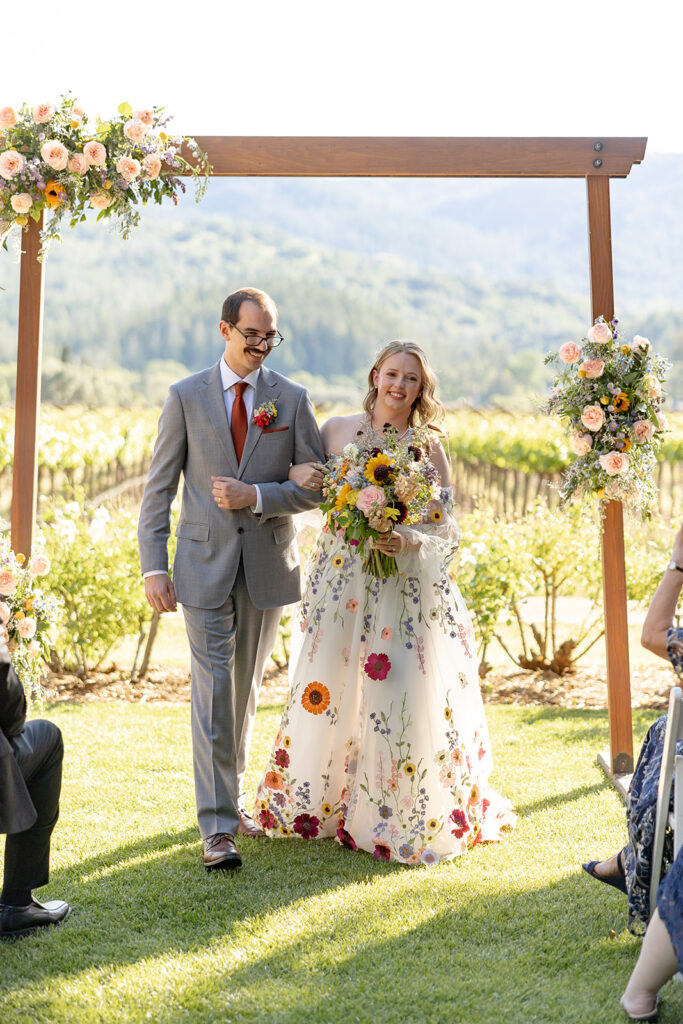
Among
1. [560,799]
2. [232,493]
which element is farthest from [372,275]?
[232,493]

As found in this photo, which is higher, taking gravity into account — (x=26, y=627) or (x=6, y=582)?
(x=6, y=582)

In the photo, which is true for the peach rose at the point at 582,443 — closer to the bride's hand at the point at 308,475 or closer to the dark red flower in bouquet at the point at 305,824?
the bride's hand at the point at 308,475

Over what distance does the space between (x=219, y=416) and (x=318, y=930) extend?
1.90 m

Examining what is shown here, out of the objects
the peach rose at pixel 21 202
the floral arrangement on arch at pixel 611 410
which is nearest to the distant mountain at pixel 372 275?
the floral arrangement on arch at pixel 611 410

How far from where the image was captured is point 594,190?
4.88m

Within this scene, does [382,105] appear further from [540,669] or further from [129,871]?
[129,871]

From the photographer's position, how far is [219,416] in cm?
398

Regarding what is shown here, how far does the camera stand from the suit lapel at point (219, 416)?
3980mm

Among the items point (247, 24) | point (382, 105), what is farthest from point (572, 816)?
point (382, 105)

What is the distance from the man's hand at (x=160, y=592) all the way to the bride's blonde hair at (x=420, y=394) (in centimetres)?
111

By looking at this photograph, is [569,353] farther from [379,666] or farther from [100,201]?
[100,201]

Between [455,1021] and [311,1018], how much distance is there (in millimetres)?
394

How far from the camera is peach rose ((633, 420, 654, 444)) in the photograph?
460 centimetres

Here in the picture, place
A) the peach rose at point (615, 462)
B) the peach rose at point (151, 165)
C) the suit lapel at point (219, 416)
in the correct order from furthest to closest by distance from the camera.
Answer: the peach rose at point (615, 462), the peach rose at point (151, 165), the suit lapel at point (219, 416)
